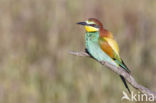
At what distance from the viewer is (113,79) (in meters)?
3.62

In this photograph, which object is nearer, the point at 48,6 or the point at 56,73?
the point at 56,73

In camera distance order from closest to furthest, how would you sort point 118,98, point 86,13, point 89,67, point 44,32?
point 118,98, point 89,67, point 44,32, point 86,13

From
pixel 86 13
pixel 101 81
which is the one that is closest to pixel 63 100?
pixel 101 81

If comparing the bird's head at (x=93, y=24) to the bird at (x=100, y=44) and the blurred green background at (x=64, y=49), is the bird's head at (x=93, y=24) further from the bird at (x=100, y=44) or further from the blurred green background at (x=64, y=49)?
the blurred green background at (x=64, y=49)

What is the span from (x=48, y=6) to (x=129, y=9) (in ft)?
3.11

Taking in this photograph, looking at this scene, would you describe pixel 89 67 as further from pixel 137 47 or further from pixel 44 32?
pixel 44 32

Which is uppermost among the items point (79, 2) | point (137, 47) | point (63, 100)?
point (79, 2)

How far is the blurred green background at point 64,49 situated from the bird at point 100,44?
0.74 m

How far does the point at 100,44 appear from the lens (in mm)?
2684

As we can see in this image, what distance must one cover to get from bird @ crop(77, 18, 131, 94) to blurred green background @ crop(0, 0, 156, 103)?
2.44ft

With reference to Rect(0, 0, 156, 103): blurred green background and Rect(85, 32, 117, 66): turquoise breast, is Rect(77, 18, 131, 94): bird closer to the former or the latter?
Rect(85, 32, 117, 66): turquoise breast

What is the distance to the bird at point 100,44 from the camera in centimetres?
258

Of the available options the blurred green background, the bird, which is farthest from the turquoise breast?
the blurred green background

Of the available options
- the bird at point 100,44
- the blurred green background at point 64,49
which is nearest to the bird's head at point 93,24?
the bird at point 100,44
